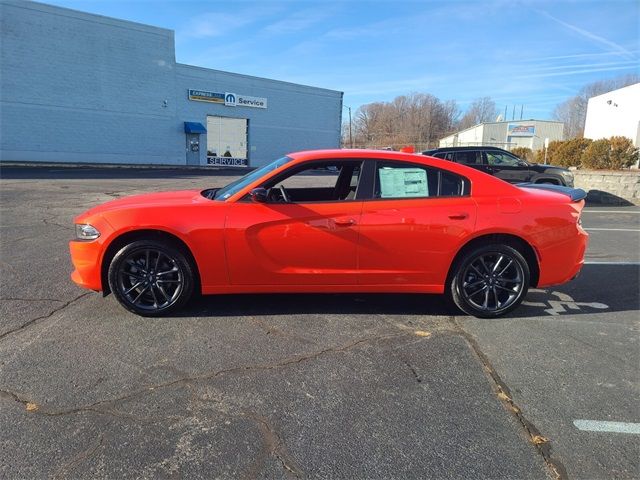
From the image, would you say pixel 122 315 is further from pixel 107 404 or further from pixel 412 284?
pixel 412 284

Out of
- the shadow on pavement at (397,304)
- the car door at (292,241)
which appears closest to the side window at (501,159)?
the shadow on pavement at (397,304)

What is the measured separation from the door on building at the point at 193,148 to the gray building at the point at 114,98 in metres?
0.08

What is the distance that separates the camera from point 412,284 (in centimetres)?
436

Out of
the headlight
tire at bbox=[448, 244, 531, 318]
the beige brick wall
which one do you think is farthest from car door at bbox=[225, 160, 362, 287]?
the beige brick wall

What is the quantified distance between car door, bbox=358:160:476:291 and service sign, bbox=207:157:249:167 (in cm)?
3363

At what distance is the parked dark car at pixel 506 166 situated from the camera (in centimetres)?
1246

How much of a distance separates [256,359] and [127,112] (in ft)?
106

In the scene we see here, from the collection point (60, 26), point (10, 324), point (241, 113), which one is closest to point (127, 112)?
point (60, 26)

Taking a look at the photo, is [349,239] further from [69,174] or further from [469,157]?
[69,174]

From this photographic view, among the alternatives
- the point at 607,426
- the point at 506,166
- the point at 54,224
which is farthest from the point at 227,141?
the point at 607,426

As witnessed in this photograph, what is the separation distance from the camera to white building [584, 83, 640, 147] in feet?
105

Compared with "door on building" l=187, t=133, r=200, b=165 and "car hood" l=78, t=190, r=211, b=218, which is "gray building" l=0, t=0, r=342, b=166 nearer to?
"door on building" l=187, t=133, r=200, b=165

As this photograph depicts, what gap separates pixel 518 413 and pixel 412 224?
6.10 feet

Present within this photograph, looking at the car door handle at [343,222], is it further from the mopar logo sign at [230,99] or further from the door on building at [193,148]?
the mopar logo sign at [230,99]
